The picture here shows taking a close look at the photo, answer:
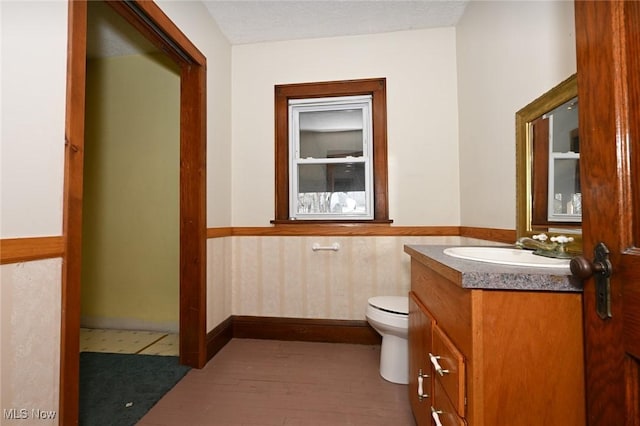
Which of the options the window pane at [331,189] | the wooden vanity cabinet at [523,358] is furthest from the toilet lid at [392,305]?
the wooden vanity cabinet at [523,358]

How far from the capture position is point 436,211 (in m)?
2.34

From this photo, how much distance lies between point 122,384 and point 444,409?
1.77 m

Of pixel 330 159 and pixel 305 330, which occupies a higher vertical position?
pixel 330 159

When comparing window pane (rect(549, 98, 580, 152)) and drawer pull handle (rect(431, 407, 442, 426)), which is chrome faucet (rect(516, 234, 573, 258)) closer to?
window pane (rect(549, 98, 580, 152))

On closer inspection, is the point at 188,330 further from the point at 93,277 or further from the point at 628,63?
the point at 628,63

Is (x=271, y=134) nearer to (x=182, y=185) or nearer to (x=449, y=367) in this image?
(x=182, y=185)

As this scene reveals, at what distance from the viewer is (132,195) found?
2.64 m

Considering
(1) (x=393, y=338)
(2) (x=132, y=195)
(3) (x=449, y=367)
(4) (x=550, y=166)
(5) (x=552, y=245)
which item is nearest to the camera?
(3) (x=449, y=367)

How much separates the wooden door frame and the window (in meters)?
0.68

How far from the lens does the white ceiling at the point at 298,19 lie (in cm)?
208

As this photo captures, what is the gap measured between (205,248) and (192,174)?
1.64 ft

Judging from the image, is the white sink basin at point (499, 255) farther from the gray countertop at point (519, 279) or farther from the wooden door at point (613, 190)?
the wooden door at point (613, 190)

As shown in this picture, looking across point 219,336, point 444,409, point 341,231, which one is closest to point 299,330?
point 219,336

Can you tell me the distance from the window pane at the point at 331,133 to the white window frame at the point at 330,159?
4cm
